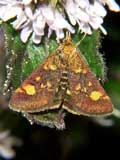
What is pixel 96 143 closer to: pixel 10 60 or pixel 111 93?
pixel 111 93

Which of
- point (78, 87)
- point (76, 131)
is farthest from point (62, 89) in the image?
point (76, 131)

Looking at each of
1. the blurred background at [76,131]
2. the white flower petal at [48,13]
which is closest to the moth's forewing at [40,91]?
the white flower petal at [48,13]

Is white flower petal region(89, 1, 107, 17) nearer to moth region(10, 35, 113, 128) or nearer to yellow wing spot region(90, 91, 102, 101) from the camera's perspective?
moth region(10, 35, 113, 128)

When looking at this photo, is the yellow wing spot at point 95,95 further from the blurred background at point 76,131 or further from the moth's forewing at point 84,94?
the blurred background at point 76,131

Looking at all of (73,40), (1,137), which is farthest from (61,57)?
(1,137)

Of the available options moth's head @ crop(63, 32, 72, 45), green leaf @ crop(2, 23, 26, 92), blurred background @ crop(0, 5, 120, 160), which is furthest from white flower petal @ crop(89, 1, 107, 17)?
blurred background @ crop(0, 5, 120, 160)

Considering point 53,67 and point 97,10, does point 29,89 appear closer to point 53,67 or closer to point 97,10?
point 53,67
